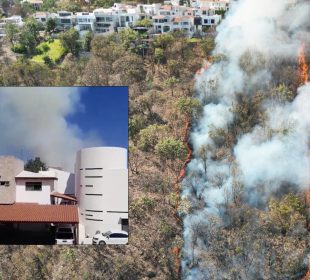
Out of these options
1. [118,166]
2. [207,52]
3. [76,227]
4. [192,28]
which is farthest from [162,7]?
[76,227]

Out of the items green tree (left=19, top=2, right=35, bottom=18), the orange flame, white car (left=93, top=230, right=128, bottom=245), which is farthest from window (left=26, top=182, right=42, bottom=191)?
the orange flame

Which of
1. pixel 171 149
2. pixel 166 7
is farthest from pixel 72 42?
pixel 171 149

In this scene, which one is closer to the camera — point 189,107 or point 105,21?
point 189,107

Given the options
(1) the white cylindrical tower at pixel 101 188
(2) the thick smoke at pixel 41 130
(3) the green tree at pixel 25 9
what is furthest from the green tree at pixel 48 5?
(1) the white cylindrical tower at pixel 101 188

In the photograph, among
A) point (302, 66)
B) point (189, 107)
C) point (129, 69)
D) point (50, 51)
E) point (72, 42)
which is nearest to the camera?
point (189, 107)

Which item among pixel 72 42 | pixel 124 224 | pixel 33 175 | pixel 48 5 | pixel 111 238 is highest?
pixel 48 5

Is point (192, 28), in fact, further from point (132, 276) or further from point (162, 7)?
point (132, 276)

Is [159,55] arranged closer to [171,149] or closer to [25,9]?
[171,149]

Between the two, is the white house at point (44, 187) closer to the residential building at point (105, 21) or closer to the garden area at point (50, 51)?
the garden area at point (50, 51)
